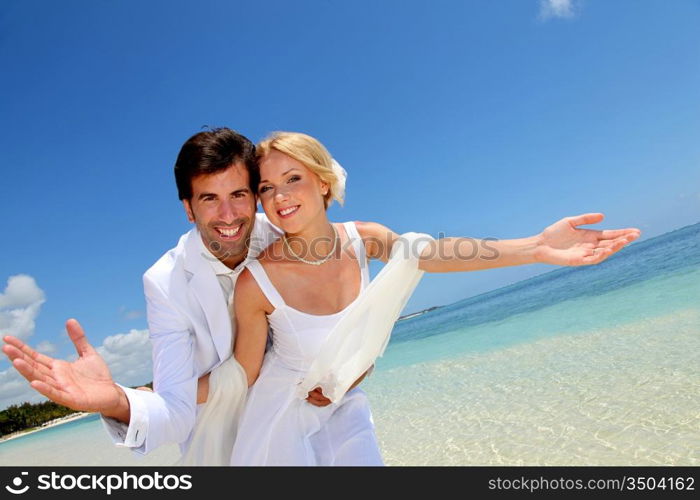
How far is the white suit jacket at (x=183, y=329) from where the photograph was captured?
3.26 m

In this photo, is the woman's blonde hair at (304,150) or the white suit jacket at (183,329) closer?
the white suit jacket at (183,329)

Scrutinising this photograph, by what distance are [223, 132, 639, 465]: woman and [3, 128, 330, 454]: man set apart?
0.46 feet

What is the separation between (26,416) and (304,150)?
146 ft

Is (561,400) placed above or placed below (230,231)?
below

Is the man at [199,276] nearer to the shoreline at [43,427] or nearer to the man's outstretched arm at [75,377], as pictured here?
the man's outstretched arm at [75,377]

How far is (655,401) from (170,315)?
5488 millimetres

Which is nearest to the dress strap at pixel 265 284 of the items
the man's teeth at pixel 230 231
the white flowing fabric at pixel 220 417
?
the man's teeth at pixel 230 231

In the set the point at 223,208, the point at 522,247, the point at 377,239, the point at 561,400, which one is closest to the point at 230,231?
the point at 223,208

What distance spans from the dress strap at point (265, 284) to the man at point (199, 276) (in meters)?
0.14

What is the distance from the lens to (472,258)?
3.51 metres

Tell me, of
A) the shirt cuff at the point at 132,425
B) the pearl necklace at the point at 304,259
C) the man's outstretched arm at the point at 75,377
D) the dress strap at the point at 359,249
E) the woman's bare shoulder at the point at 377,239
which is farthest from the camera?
the woman's bare shoulder at the point at 377,239

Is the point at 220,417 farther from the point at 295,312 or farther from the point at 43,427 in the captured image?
the point at 43,427

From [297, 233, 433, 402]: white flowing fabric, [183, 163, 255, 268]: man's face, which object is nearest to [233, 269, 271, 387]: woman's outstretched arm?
[183, 163, 255, 268]: man's face

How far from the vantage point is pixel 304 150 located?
12.0ft
